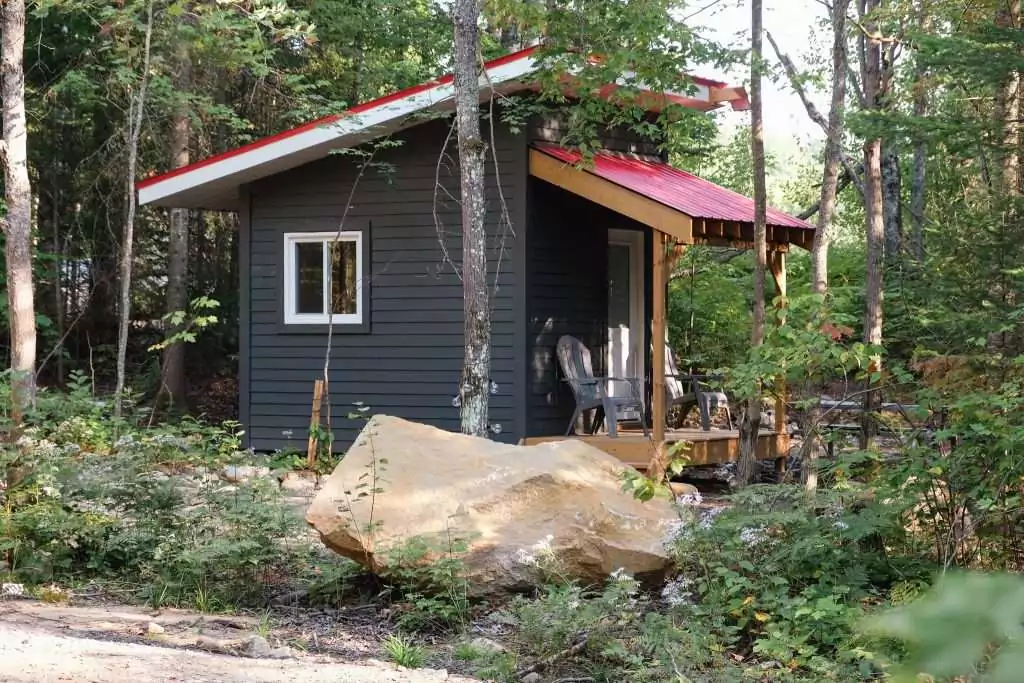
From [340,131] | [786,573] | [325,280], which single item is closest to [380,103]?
[340,131]

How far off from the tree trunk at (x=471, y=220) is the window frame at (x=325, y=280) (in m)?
4.02

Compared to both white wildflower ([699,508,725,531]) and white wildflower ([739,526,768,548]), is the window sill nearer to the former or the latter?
white wildflower ([699,508,725,531])

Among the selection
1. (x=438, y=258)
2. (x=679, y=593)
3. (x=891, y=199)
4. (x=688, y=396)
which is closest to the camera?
(x=679, y=593)

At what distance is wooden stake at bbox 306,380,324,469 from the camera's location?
11703mm

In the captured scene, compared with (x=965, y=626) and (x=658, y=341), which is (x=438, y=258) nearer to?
(x=658, y=341)

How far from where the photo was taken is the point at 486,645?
5418 millimetres

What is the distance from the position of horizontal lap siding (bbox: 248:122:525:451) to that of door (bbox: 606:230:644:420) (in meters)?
1.61

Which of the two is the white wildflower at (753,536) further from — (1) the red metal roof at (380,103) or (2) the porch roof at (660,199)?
(1) the red metal roof at (380,103)

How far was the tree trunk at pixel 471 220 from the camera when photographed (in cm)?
862

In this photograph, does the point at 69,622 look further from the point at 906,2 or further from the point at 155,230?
the point at 155,230

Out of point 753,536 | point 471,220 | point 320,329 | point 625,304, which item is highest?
point 471,220

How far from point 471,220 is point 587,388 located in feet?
10.7

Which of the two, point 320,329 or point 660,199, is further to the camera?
point 320,329

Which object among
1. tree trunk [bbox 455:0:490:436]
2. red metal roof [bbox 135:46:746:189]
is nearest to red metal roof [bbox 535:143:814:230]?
red metal roof [bbox 135:46:746:189]
